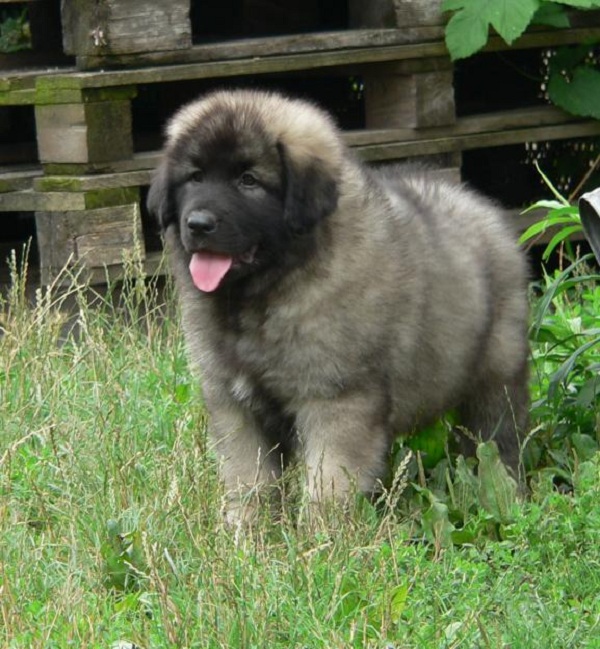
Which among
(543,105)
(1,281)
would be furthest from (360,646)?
(543,105)

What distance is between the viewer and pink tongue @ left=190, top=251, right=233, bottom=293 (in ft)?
14.5

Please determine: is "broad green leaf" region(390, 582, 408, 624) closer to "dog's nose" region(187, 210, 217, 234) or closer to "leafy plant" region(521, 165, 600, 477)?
"dog's nose" region(187, 210, 217, 234)

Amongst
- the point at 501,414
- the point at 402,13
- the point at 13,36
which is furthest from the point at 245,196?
the point at 13,36

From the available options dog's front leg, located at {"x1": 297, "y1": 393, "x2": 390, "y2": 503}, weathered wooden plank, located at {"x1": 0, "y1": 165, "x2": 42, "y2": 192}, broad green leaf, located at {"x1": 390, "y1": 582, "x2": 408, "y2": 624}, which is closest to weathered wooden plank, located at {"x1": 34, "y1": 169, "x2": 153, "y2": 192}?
weathered wooden plank, located at {"x1": 0, "y1": 165, "x2": 42, "y2": 192}

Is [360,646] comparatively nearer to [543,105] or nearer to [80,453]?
[80,453]

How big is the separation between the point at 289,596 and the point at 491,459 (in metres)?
1.24

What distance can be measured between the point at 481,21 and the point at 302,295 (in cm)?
245

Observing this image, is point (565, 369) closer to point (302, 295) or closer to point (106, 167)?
point (302, 295)

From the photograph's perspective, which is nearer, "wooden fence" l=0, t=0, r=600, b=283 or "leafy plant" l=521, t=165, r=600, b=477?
"leafy plant" l=521, t=165, r=600, b=477

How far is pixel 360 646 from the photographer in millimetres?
3527

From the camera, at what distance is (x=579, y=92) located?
23.9ft

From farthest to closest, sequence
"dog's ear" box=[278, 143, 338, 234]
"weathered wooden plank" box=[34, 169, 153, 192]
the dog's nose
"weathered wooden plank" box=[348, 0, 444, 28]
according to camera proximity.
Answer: "weathered wooden plank" box=[348, 0, 444, 28]
"weathered wooden plank" box=[34, 169, 153, 192]
"dog's ear" box=[278, 143, 338, 234]
the dog's nose

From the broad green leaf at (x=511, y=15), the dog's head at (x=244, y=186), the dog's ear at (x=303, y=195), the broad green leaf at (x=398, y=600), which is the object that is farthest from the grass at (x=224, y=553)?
the broad green leaf at (x=511, y=15)

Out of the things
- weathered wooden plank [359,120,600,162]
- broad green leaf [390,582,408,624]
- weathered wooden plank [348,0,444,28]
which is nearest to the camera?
broad green leaf [390,582,408,624]
